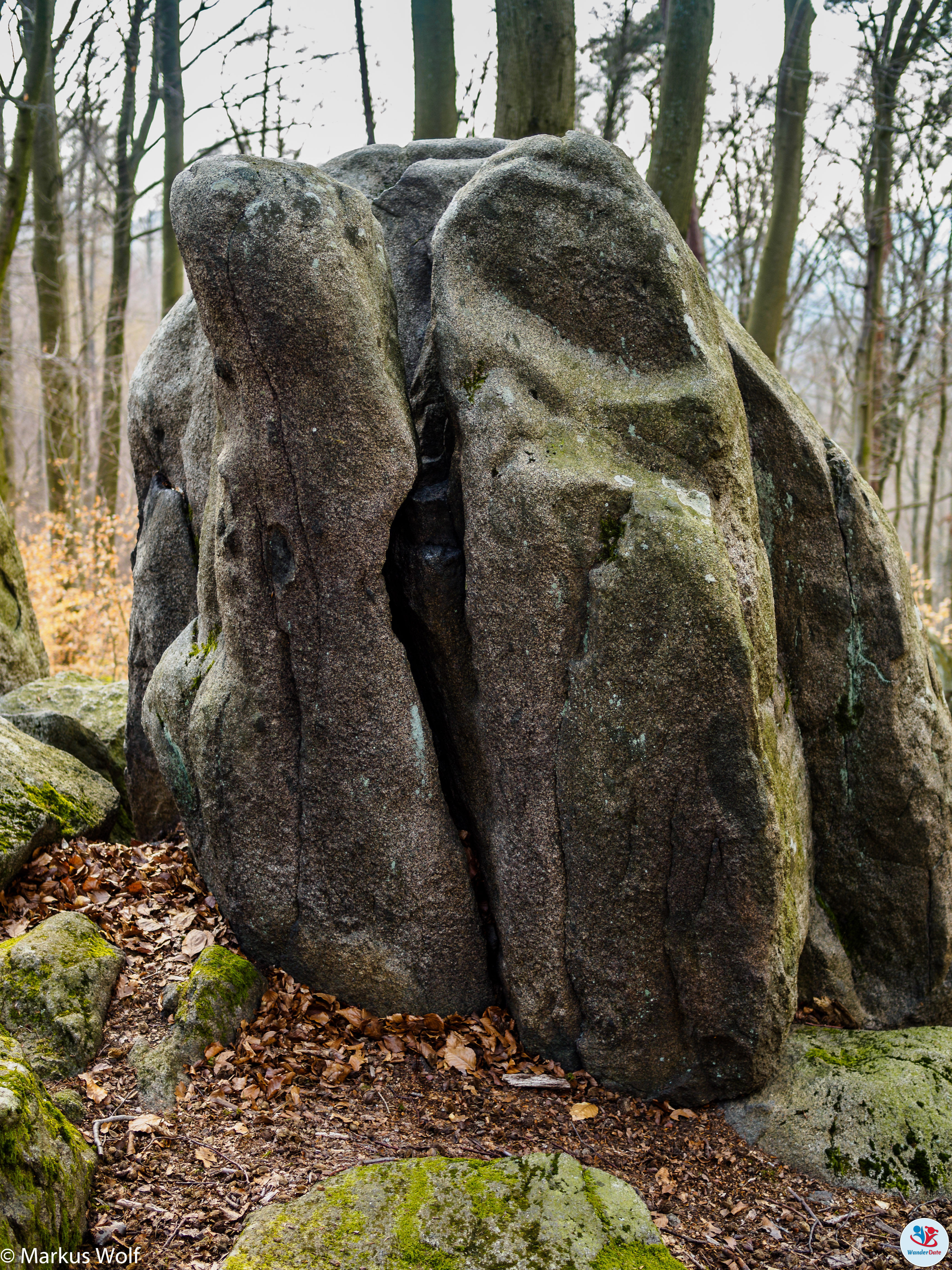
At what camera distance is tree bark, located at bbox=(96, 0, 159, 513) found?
15.4 m

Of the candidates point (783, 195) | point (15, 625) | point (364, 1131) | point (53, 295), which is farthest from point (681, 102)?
point (53, 295)

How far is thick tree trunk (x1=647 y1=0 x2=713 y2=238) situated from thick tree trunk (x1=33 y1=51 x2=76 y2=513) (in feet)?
32.4

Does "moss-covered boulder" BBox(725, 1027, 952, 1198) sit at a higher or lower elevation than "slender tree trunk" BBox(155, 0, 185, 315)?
lower

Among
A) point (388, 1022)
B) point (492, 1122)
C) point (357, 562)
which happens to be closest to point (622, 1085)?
point (492, 1122)

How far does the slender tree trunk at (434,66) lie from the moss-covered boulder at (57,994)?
782 cm

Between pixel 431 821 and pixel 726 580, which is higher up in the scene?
pixel 726 580

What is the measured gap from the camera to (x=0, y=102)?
41.4 feet

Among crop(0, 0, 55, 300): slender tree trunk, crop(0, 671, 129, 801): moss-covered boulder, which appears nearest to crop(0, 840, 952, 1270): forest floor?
crop(0, 671, 129, 801): moss-covered boulder

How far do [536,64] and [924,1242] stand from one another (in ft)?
27.1

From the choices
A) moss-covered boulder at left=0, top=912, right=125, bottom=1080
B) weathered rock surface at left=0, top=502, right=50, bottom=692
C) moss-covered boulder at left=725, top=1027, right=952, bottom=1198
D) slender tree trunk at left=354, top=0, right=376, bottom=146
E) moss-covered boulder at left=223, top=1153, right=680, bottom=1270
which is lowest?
moss-covered boulder at left=725, top=1027, right=952, bottom=1198

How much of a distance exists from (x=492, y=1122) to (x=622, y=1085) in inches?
28.3

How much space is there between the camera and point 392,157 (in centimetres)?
592

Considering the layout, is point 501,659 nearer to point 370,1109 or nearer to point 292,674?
point 292,674

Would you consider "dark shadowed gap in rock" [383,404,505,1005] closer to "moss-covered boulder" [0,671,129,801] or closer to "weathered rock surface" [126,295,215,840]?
"weathered rock surface" [126,295,215,840]
